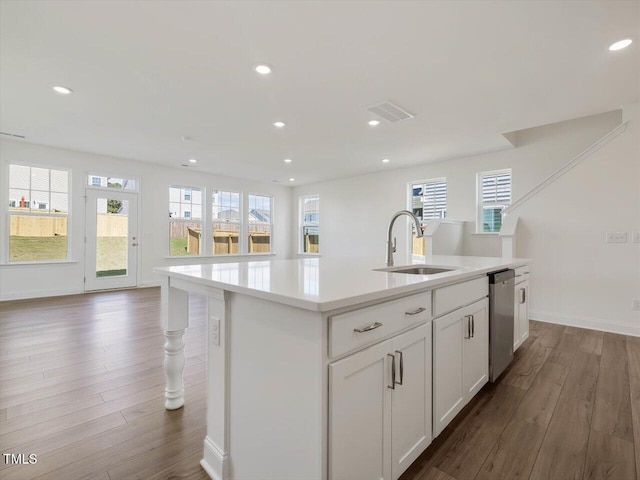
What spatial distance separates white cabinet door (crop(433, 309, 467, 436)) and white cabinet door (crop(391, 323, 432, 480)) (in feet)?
0.25

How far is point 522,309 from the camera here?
9.38 ft

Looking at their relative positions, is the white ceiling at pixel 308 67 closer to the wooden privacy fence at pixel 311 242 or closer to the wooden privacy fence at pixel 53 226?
the wooden privacy fence at pixel 53 226

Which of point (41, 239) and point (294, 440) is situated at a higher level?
point (41, 239)

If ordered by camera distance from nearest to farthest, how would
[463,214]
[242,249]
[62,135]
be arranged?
1. [62,135]
2. [463,214]
3. [242,249]

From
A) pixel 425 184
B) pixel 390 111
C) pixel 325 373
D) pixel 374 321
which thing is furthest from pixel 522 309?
pixel 425 184

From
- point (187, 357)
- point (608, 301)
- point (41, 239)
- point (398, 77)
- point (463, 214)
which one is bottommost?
point (187, 357)

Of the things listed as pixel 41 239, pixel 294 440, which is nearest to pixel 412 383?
pixel 294 440

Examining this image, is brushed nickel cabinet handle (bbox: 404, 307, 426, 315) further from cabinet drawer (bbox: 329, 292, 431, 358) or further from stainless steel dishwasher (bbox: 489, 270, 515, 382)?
stainless steel dishwasher (bbox: 489, 270, 515, 382)

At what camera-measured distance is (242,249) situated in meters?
8.21

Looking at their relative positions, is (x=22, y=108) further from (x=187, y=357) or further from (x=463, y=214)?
(x=463, y=214)

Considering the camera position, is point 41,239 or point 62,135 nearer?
point 62,135

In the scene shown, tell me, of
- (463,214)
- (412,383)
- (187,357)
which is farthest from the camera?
(463,214)

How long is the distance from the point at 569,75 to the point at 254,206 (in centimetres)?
705

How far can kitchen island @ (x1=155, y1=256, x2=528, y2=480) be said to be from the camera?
981 mm
